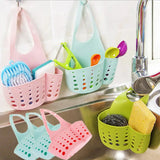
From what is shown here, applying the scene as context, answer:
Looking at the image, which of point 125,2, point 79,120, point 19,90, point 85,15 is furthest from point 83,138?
point 125,2

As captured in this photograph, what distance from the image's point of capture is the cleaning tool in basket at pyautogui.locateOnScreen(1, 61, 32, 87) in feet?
2.17

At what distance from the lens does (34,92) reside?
27.9 inches

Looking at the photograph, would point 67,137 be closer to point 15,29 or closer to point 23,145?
point 23,145

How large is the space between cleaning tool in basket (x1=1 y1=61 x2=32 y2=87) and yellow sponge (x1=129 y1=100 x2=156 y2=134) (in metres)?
0.35

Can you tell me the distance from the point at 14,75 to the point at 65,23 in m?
0.27

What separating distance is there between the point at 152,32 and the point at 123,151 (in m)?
0.53

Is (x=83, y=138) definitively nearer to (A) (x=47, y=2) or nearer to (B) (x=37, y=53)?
(B) (x=37, y=53)

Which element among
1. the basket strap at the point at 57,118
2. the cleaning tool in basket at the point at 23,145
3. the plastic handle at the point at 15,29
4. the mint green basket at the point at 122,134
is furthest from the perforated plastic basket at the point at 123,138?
the plastic handle at the point at 15,29

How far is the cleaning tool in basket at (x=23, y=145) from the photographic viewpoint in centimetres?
74

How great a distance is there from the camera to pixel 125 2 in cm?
89

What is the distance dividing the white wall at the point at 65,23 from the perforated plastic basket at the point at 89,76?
85 mm

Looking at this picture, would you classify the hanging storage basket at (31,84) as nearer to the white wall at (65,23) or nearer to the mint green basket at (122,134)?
the white wall at (65,23)

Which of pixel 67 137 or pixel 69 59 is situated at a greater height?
pixel 69 59

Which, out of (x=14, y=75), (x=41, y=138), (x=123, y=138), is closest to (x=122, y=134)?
(x=123, y=138)
